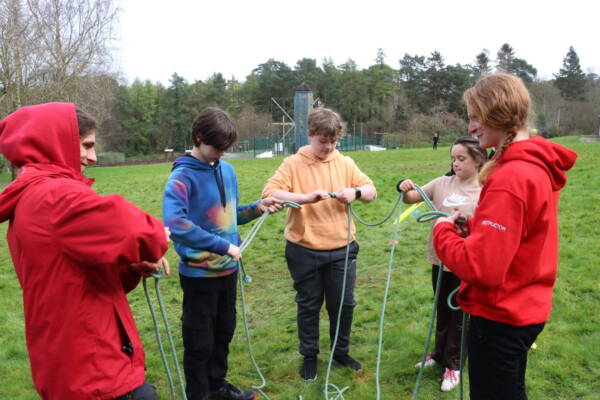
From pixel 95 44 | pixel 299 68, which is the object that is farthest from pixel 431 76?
pixel 95 44

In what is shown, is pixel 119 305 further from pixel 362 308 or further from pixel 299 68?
pixel 299 68

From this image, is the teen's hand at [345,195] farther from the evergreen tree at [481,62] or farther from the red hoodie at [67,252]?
the evergreen tree at [481,62]

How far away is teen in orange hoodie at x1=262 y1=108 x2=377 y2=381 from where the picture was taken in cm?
→ 336

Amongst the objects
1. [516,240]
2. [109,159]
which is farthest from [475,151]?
[109,159]

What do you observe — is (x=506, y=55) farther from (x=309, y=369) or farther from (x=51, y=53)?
(x=309, y=369)

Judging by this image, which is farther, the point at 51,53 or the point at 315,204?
the point at 51,53

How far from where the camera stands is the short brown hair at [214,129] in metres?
2.76

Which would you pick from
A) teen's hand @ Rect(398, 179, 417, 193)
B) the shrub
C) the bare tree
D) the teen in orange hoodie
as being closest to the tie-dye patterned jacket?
the teen in orange hoodie

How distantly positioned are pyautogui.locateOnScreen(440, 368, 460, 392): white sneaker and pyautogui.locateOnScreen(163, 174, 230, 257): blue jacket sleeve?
186 centimetres

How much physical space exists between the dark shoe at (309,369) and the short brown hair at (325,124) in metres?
1.65

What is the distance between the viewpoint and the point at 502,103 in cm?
184

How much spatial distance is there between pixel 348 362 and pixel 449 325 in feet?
2.69

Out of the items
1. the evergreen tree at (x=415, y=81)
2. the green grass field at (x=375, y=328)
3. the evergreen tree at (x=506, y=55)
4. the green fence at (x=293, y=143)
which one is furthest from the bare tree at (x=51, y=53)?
the evergreen tree at (x=506, y=55)

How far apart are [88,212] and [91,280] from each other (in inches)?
11.7
